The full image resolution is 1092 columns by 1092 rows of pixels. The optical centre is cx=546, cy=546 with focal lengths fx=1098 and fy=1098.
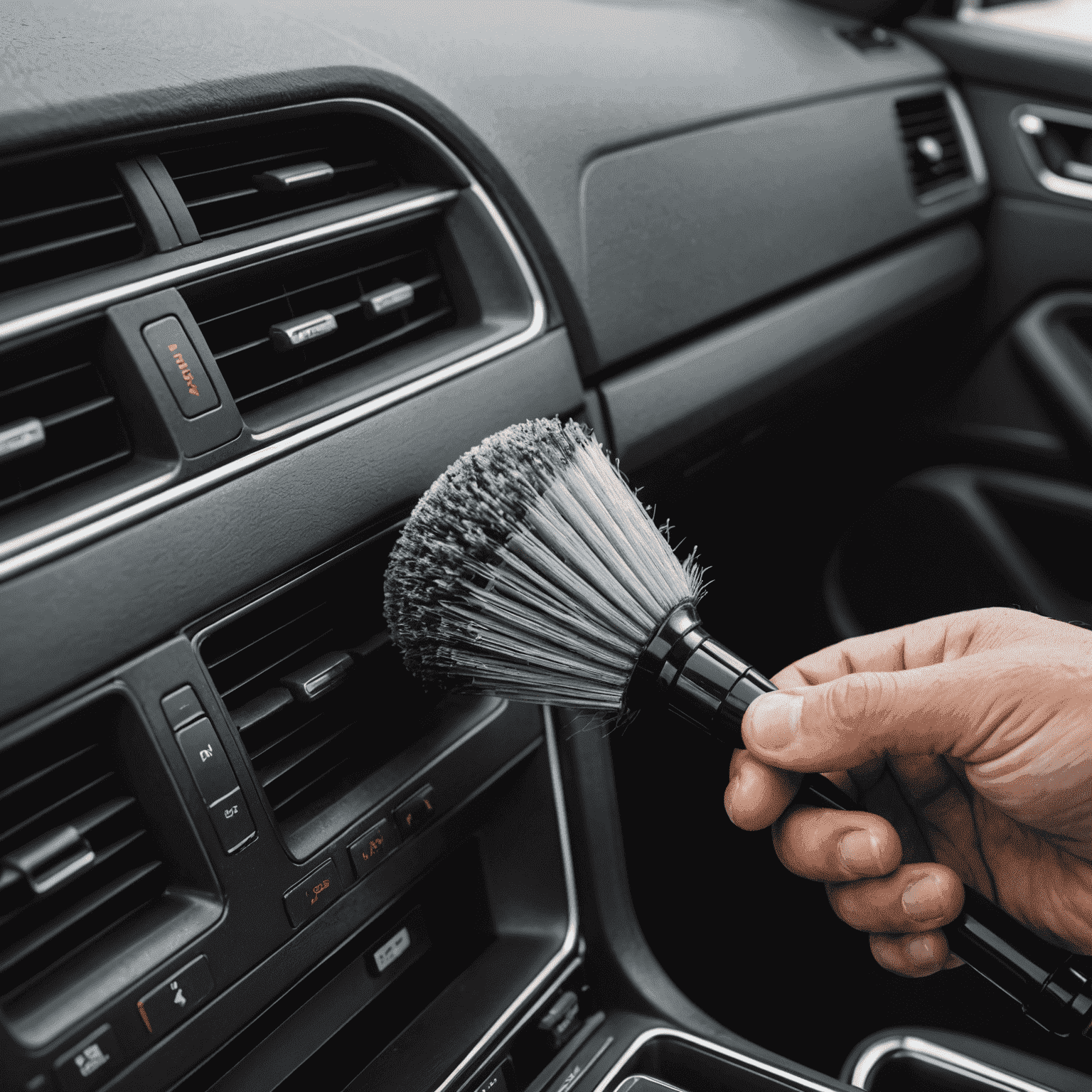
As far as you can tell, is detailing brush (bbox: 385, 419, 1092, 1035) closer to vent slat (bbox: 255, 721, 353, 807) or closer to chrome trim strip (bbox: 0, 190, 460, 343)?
vent slat (bbox: 255, 721, 353, 807)

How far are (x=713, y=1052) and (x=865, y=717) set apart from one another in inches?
17.9

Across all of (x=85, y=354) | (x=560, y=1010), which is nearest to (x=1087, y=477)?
(x=560, y=1010)

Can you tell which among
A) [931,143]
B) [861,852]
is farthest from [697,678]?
[931,143]

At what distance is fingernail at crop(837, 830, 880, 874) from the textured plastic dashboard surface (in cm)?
60

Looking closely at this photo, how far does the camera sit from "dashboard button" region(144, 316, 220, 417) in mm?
757

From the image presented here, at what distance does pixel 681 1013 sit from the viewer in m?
1.09

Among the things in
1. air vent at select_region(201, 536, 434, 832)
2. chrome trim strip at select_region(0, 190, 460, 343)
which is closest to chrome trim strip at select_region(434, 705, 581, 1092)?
air vent at select_region(201, 536, 434, 832)

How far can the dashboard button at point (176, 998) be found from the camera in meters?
0.72

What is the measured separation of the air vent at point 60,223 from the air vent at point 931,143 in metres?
1.45

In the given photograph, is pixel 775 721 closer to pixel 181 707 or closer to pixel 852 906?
pixel 852 906

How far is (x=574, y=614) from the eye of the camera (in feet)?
2.71

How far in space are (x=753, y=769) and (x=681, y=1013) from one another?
42cm

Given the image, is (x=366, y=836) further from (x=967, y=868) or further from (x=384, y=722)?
(x=967, y=868)

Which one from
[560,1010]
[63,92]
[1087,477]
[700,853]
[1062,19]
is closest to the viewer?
[63,92]
